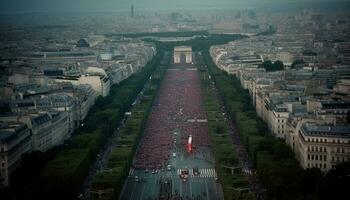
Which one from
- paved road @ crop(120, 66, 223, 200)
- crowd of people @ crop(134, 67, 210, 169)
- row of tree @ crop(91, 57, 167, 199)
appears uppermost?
row of tree @ crop(91, 57, 167, 199)

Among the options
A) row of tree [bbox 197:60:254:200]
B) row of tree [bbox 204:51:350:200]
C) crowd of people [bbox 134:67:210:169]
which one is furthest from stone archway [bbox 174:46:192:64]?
row of tree [bbox 204:51:350:200]

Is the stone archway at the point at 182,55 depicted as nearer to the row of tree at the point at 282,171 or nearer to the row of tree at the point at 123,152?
the row of tree at the point at 123,152

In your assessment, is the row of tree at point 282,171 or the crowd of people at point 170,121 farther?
the crowd of people at point 170,121

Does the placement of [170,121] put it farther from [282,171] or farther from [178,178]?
[282,171]

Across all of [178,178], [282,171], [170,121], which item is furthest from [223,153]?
[170,121]

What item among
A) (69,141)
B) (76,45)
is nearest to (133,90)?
(69,141)

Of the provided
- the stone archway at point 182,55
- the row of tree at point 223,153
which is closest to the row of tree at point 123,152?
the row of tree at point 223,153

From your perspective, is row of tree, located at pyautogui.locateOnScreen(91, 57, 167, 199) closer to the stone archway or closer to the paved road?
the paved road
